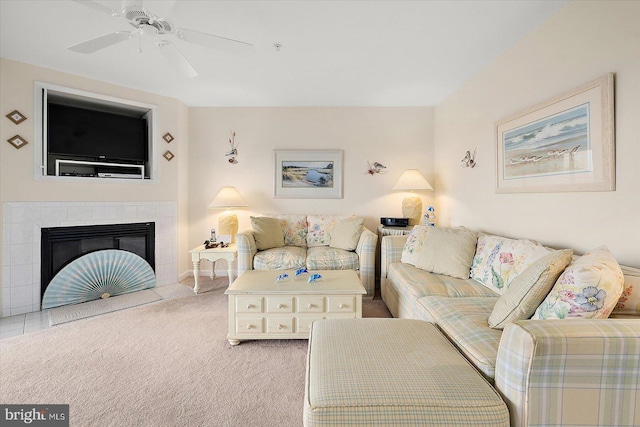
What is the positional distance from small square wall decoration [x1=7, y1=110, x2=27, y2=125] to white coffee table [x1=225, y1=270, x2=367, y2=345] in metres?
2.66

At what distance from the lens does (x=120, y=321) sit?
7.98 feet

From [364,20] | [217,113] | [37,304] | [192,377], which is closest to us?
[192,377]

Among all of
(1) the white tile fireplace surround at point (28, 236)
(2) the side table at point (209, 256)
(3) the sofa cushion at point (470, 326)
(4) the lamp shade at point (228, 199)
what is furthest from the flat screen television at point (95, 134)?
(3) the sofa cushion at point (470, 326)

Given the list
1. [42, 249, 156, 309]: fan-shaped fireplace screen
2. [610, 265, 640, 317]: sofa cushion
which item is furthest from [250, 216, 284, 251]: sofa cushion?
[610, 265, 640, 317]: sofa cushion

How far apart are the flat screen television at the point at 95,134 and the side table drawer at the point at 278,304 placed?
2613 mm

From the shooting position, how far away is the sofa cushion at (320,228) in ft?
11.7

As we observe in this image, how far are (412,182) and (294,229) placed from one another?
1.64 metres

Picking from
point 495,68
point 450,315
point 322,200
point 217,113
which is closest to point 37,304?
point 217,113

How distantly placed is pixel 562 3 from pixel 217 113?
3654 mm

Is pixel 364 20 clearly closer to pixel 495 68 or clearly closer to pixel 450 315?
pixel 495 68

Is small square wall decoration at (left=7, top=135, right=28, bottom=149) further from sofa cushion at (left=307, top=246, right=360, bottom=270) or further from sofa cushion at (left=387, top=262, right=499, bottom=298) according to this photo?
sofa cushion at (left=387, top=262, right=499, bottom=298)

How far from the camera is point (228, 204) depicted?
352 cm

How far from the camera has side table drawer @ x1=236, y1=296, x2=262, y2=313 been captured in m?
2.03

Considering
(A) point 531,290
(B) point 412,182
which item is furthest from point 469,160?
(A) point 531,290
